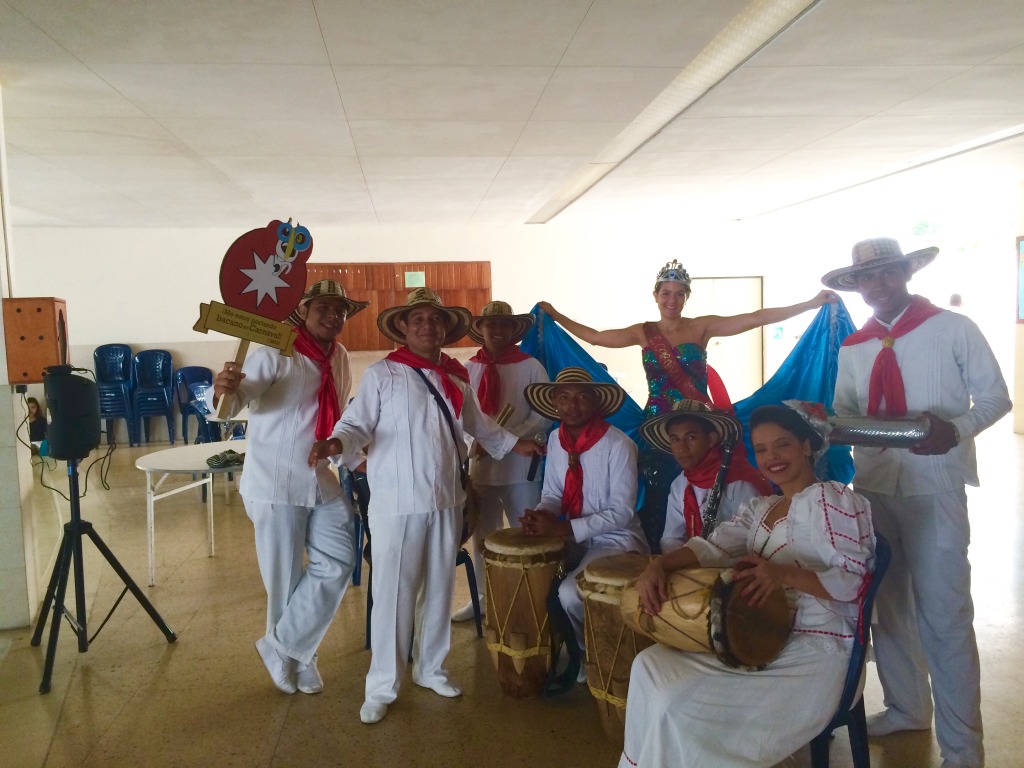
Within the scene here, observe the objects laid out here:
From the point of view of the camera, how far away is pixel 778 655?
196 cm

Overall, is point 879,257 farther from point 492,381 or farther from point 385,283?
point 385,283

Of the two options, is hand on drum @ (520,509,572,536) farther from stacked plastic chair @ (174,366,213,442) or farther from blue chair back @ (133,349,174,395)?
blue chair back @ (133,349,174,395)

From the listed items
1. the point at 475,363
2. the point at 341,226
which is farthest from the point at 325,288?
the point at 341,226

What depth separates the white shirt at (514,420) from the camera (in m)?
3.47

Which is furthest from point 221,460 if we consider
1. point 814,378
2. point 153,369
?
point 153,369

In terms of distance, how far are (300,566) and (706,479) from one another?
1.64 m

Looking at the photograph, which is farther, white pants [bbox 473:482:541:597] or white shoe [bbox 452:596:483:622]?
white shoe [bbox 452:596:483:622]

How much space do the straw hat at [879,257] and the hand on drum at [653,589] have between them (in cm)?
117

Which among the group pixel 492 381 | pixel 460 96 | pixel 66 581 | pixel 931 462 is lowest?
pixel 66 581

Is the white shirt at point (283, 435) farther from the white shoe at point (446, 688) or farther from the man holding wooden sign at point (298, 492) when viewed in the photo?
the white shoe at point (446, 688)

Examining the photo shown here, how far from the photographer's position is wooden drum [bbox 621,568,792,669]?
6.19 feet

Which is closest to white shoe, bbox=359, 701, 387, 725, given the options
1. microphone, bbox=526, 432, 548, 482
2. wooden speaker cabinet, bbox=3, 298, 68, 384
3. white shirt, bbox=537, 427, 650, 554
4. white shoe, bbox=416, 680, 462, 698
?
white shoe, bbox=416, 680, 462, 698

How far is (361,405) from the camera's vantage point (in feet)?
8.82

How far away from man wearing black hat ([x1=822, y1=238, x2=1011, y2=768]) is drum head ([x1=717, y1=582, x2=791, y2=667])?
2.21 feet
